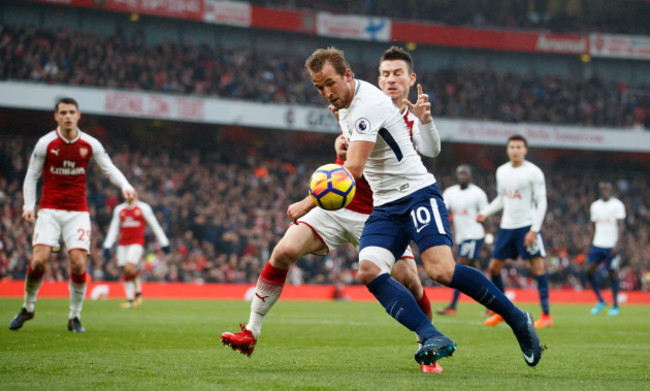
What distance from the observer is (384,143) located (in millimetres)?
5867

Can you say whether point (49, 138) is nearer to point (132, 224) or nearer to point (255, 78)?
point (132, 224)

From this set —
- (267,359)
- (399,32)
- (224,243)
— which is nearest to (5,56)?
(224,243)

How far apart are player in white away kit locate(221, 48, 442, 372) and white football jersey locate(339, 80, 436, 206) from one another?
0.28m

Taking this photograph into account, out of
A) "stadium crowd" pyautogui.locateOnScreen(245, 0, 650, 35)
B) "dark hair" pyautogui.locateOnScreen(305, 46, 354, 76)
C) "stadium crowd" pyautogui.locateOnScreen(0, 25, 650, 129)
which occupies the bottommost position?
"dark hair" pyautogui.locateOnScreen(305, 46, 354, 76)

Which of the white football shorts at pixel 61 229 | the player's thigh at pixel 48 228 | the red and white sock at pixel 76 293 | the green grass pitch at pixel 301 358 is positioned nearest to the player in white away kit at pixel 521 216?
the green grass pitch at pixel 301 358

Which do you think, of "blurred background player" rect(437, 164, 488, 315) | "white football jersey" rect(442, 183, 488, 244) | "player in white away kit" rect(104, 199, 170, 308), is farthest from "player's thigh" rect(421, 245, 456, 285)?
"player in white away kit" rect(104, 199, 170, 308)

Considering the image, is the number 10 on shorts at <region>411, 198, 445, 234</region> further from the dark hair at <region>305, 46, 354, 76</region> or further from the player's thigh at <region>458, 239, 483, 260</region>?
the player's thigh at <region>458, 239, 483, 260</region>

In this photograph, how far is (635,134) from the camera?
1378 inches

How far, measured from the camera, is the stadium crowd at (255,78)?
28.7m

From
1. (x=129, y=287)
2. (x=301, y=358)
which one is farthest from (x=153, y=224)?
(x=301, y=358)

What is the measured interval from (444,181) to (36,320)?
82.2 feet

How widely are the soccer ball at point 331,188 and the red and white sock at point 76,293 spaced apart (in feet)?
16.2

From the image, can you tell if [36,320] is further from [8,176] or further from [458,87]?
[458,87]

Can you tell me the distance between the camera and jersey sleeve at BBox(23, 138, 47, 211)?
30.1ft
